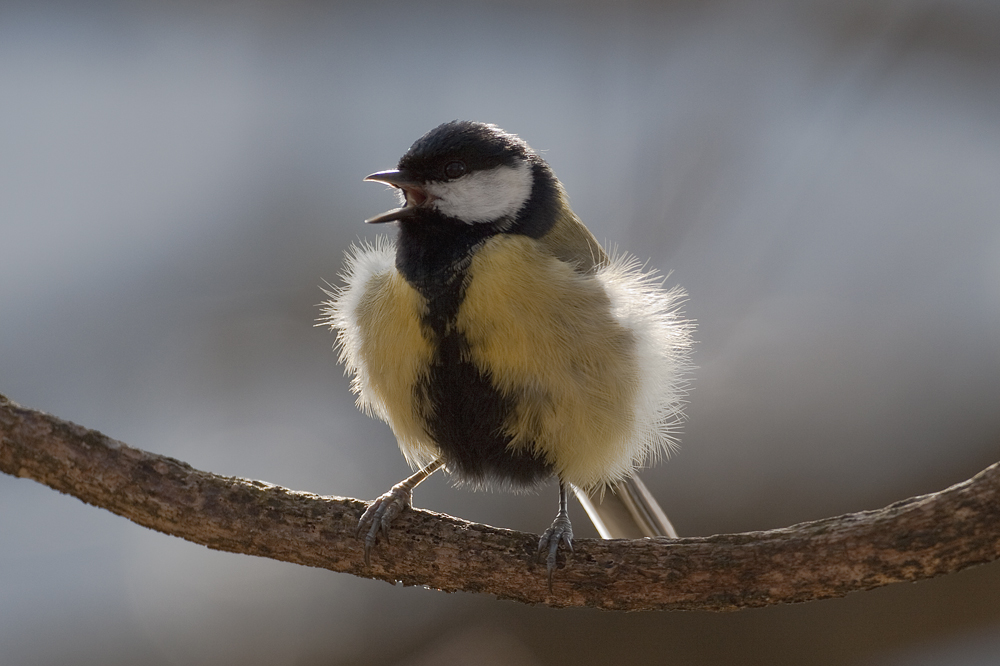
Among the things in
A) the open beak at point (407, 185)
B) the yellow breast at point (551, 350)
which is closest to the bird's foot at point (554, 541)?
the yellow breast at point (551, 350)

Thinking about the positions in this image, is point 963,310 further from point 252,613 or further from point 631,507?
point 252,613

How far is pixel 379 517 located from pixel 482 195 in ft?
1.83

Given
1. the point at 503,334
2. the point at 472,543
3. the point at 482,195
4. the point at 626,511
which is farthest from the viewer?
the point at 626,511

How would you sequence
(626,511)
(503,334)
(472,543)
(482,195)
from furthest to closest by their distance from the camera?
(626,511), (482,195), (503,334), (472,543)

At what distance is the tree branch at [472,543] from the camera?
0.96 m

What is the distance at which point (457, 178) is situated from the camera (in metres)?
1.31

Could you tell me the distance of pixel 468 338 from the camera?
1.22 meters

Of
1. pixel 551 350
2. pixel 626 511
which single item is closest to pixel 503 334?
pixel 551 350

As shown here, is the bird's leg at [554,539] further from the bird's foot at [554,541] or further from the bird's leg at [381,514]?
the bird's leg at [381,514]

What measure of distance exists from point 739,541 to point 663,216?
1.67 meters

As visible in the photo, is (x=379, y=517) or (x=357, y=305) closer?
(x=379, y=517)

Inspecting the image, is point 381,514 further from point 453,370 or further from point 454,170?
point 454,170

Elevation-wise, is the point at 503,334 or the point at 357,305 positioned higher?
the point at 357,305

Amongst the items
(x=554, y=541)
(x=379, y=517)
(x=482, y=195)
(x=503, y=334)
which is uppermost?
(x=482, y=195)
